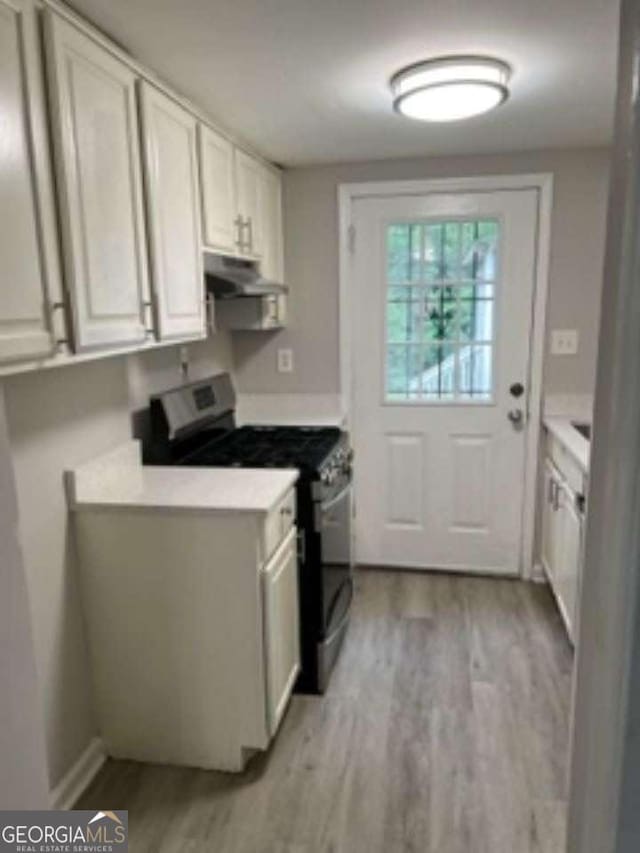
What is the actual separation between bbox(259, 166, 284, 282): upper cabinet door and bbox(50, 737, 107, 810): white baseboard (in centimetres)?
209

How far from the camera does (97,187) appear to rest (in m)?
1.59

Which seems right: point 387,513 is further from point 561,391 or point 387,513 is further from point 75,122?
point 75,122

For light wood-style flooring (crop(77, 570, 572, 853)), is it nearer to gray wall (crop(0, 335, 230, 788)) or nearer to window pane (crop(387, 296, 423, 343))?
gray wall (crop(0, 335, 230, 788))

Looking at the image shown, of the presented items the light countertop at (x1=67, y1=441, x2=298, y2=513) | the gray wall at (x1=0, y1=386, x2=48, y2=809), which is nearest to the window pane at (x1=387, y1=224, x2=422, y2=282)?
the light countertop at (x1=67, y1=441, x2=298, y2=513)

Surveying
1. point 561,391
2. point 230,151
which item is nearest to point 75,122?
point 230,151


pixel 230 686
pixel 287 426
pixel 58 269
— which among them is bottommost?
pixel 230 686

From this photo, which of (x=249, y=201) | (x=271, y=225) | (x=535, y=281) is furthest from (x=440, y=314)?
(x=249, y=201)

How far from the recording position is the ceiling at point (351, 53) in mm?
1515

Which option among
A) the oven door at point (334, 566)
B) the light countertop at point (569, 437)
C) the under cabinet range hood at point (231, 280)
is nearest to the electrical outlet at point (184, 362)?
the under cabinet range hood at point (231, 280)

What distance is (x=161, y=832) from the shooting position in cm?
180

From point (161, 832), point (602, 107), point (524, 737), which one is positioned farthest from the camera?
point (602, 107)

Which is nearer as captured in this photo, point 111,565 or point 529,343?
point 111,565

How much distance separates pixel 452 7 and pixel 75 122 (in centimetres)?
94

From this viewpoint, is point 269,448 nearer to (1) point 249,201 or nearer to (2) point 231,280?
(2) point 231,280
